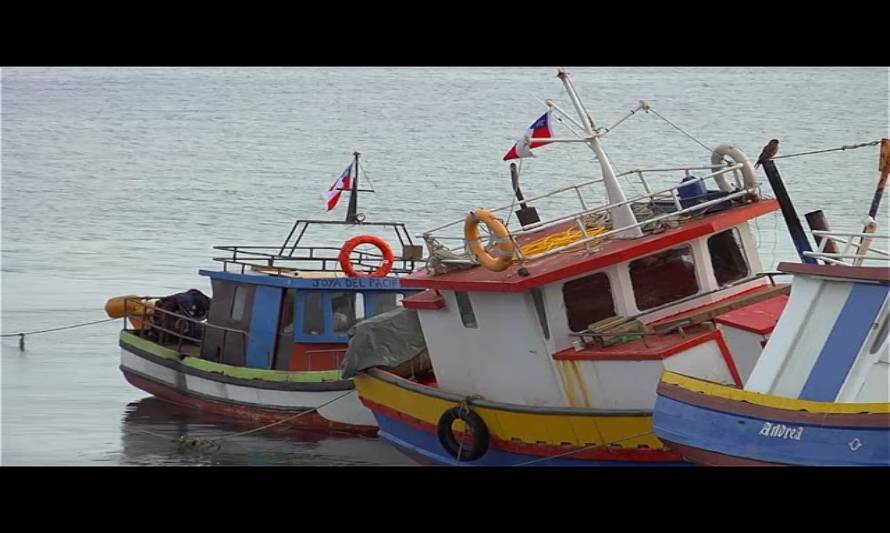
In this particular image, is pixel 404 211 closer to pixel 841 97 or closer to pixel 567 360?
pixel 567 360

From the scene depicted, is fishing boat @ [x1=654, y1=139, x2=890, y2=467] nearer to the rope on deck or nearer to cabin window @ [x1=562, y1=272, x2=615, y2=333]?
cabin window @ [x1=562, y1=272, x2=615, y2=333]

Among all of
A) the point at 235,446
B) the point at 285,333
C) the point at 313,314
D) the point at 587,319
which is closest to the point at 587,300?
the point at 587,319

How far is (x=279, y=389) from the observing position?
71.0ft

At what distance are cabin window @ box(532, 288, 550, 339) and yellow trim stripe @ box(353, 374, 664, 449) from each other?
2.84 feet

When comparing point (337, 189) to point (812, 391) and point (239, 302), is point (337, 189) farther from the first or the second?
point (812, 391)

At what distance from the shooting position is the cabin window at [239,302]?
2241cm

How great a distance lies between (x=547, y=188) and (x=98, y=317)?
15.7m

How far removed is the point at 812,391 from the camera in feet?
44.6

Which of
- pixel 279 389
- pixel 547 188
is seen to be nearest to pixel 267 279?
pixel 279 389

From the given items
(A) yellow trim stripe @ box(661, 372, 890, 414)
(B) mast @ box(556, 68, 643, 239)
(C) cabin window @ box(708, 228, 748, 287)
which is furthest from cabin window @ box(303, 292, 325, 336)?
(A) yellow trim stripe @ box(661, 372, 890, 414)

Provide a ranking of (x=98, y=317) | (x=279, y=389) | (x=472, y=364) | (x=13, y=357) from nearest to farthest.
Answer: (x=472, y=364)
(x=279, y=389)
(x=13, y=357)
(x=98, y=317)

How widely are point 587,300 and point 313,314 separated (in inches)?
231

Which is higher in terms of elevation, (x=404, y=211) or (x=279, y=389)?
(x=404, y=211)

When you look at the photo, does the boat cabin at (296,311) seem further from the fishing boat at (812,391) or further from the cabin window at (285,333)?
the fishing boat at (812,391)
